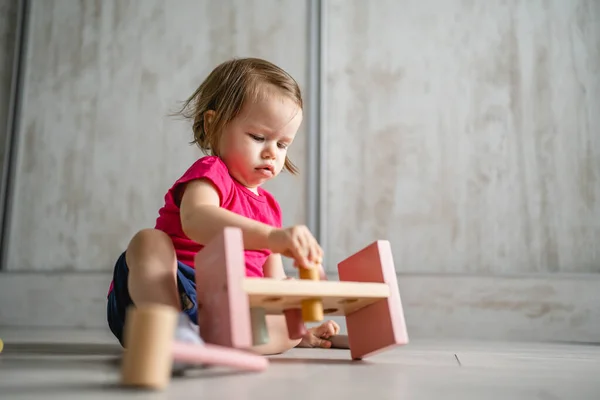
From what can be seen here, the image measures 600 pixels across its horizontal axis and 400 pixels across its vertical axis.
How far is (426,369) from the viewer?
26.9 inches

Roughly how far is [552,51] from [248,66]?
1016 millimetres

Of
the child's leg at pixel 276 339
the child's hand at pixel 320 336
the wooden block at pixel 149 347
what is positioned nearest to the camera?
the wooden block at pixel 149 347

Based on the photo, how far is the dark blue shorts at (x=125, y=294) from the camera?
795 mm

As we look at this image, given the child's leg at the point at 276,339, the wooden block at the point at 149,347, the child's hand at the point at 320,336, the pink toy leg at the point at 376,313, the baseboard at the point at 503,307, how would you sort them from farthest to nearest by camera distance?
the baseboard at the point at 503,307 < the child's hand at the point at 320,336 < the child's leg at the point at 276,339 < the pink toy leg at the point at 376,313 < the wooden block at the point at 149,347

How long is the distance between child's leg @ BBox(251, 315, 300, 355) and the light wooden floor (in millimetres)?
21

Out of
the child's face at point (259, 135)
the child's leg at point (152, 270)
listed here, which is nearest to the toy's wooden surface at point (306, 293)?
the child's leg at point (152, 270)

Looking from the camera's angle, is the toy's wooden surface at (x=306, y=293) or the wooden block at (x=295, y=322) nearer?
the toy's wooden surface at (x=306, y=293)

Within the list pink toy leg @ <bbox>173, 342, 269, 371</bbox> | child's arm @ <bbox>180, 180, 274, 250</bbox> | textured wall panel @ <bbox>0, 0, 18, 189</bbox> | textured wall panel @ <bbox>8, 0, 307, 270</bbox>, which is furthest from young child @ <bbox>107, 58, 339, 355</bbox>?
textured wall panel @ <bbox>0, 0, 18, 189</bbox>

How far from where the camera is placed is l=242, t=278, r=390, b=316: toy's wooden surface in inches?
23.7

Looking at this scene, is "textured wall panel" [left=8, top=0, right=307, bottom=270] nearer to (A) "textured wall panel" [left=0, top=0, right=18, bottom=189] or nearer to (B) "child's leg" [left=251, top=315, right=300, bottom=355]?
(A) "textured wall panel" [left=0, top=0, right=18, bottom=189]

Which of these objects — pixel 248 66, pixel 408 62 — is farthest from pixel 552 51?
pixel 248 66

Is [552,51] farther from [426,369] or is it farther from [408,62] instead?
[426,369]

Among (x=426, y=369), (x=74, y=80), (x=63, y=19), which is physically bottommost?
(x=426, y=369)

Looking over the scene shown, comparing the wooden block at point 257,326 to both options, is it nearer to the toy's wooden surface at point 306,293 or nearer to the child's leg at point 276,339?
the toy's wooden surface at point 306,293
